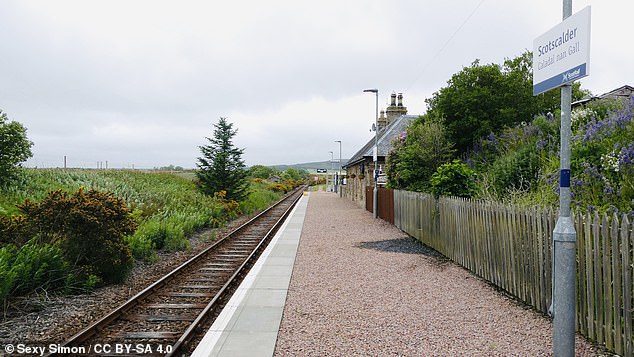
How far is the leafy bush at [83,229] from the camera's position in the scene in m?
8.20

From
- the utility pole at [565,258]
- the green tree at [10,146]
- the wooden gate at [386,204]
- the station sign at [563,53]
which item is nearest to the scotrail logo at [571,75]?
the station sign at [563,53]

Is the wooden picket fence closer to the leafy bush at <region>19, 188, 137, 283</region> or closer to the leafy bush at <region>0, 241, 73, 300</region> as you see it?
the leafy bush at <region>19, 188, 137, 283</region>

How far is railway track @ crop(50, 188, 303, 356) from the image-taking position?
5434 mm

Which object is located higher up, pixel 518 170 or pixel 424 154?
pixel 424 154

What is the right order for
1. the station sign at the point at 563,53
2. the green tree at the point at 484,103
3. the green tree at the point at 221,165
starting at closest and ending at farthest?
the station sign at the point at 563,53, the green tree at the point at 484,103, the green tree at the point at 221,165

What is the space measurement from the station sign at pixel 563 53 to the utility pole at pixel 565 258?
0.16m

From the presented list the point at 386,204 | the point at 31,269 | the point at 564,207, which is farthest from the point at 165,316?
the point at 386,204

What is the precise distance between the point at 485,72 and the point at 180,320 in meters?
17.3

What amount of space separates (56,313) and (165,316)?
1.68 meters

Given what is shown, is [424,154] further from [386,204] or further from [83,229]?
[83,229]

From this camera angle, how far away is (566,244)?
4.12 meters

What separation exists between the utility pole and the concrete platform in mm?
3048

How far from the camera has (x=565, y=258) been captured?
4.12 m

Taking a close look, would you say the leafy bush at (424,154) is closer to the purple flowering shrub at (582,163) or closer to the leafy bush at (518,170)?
the purple flowering shrub at (582,163)
